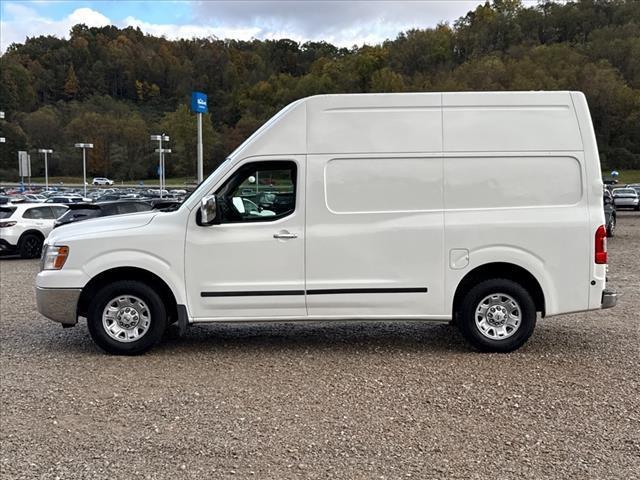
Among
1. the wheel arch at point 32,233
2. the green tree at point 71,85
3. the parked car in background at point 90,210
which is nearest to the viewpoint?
the parked car in background at point 90,210

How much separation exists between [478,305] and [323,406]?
2.23m

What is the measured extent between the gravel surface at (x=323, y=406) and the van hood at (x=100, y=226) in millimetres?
1240

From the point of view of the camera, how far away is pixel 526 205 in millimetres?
6453

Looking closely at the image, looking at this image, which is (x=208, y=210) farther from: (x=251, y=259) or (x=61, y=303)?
(x=61, y=303)

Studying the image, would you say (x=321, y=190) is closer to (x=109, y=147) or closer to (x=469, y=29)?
(x=109, y=147)

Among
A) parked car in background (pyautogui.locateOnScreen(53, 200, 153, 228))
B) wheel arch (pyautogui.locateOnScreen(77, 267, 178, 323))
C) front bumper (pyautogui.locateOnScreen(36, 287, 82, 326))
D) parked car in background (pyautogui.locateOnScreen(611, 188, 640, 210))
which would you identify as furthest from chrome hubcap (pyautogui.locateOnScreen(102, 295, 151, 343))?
parked car in background (pyautogui.locateOnScreen(611, 188, 640, 210))

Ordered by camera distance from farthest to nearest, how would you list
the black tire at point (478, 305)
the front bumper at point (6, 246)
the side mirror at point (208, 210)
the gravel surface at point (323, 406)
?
1. the front bumper at point (6, 246)
2. the black tire at point (478, 305)
3. the side mirror at point (208, 210)
4. the gravel surface at point (323, 406)

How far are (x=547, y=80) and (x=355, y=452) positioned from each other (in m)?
110

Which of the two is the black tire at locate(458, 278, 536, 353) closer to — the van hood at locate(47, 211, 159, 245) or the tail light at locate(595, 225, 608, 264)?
the tail light at locate(595, 225, 608, 264)

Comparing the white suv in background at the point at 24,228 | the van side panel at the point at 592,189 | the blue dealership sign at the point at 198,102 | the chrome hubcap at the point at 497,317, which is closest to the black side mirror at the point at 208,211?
the chrome hubcap at the point at 497,317

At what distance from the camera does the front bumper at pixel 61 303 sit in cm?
651

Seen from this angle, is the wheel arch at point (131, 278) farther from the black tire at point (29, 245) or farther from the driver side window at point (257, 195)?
the black tire at point (29, 245)

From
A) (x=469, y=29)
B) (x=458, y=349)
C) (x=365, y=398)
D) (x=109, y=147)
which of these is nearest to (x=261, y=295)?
(x=365, y=398)

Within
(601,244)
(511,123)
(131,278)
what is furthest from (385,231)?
(131,278)
